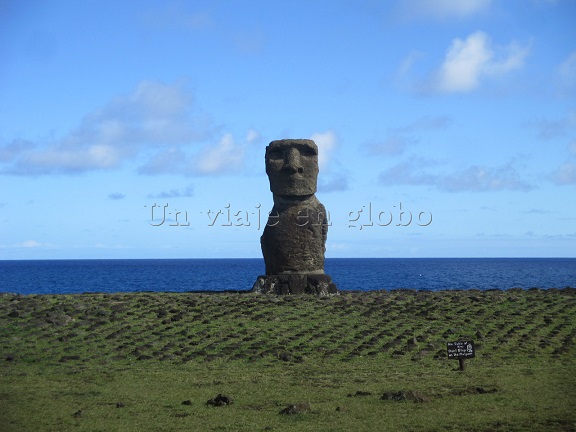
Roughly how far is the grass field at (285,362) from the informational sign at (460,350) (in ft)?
1.15

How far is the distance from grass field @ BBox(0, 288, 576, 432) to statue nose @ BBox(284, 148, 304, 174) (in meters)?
4.01

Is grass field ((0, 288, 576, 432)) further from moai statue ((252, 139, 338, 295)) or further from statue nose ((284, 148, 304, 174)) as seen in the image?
statue nose ((284, 148, 304, 174))

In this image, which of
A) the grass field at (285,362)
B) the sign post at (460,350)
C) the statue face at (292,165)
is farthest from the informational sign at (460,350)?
the statue face at (292,165)

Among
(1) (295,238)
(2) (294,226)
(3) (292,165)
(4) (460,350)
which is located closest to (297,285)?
(1) (295,238)

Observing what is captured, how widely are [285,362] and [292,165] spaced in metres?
9.05

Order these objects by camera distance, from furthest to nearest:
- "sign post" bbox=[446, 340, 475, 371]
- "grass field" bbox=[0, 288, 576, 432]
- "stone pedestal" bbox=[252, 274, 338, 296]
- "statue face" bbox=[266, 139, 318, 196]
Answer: "statue face" bbox=[266, 139, 318, 196], "stone pedestal" bbox=[252, 274, 338, 296], "sign post" bbox=[446, 340, 475, 371], "grass field" bbox=[0, 288, 576, 432]

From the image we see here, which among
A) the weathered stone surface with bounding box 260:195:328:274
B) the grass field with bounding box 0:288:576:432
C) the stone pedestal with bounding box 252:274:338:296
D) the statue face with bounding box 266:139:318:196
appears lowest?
the grass field with bounding box 0:288:576:432

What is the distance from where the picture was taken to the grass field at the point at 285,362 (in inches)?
458

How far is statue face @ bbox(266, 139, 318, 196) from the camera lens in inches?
943

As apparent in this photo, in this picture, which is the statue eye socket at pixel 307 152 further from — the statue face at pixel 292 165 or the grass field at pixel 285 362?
the grass field at pixel 285 362

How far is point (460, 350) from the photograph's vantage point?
15008mm

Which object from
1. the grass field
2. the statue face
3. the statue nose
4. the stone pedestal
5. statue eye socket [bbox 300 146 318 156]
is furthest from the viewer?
statue eye socket [bbox 300 146 318 156]

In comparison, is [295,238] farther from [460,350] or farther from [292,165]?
[460,350]

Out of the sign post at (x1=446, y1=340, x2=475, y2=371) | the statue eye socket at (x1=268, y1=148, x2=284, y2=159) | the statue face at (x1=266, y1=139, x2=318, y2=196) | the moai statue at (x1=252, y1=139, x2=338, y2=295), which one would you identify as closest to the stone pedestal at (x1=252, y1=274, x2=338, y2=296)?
the moai statue at (x1=252, y1=139, x2=338, y2=295)
